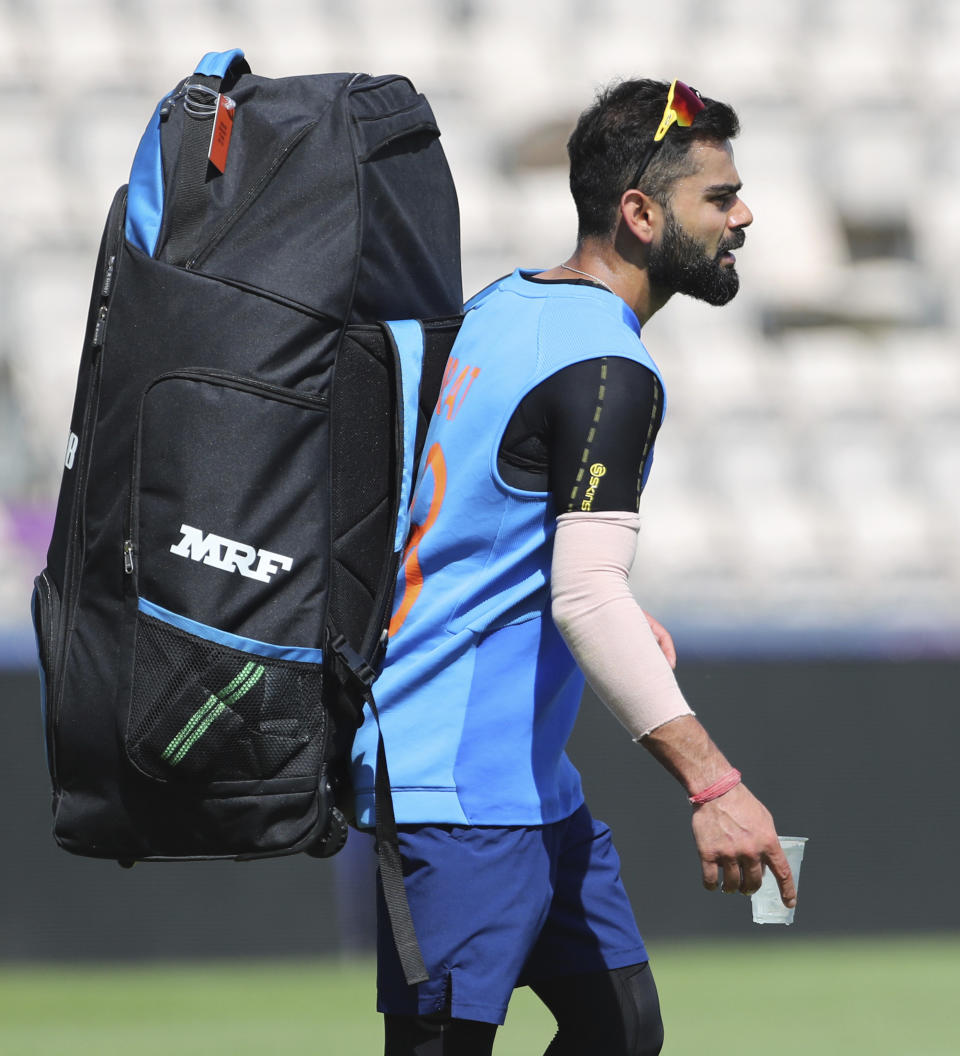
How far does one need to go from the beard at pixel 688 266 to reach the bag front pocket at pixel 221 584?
0.60 meters

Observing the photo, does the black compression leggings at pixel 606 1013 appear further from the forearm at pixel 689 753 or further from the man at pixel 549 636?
the forearm at pixel 689 753

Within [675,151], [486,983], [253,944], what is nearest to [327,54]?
[253,944]

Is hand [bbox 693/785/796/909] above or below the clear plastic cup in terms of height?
above

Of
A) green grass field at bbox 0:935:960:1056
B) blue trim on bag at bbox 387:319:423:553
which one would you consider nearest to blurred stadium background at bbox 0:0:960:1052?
green grass field at bbox 0:935:960:1056

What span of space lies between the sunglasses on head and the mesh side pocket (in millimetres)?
910

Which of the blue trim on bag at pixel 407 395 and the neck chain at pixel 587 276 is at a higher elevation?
the neck chain at pixel 587 276

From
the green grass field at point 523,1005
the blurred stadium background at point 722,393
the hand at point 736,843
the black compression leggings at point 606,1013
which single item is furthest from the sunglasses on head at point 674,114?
the blurred stadium background at point 722,393

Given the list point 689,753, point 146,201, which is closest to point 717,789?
point 689,753

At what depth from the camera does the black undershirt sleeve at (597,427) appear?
2055 mm

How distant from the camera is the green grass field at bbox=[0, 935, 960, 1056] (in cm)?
442

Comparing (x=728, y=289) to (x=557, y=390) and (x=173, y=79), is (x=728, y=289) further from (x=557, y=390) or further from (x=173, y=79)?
(x=173, y=79)

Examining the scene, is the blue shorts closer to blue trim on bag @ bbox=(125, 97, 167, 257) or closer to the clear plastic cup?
the clear plastic cup

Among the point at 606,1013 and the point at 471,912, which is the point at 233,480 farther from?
the point at 606,1013

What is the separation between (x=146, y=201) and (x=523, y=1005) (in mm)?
3420
